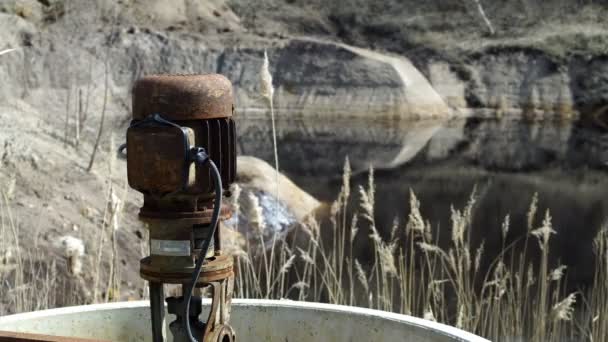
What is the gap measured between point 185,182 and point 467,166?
13.8 meters

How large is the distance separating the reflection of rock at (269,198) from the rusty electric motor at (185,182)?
6529 mm

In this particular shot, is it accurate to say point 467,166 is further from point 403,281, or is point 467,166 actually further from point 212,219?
point 212,219

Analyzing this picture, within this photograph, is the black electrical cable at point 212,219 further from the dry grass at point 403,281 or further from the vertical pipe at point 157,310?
the dry grass at point 403,281

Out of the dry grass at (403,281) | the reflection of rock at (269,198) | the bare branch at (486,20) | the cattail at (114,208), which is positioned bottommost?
the reflection of rock at (269,198)

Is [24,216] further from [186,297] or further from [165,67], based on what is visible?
[165,67]

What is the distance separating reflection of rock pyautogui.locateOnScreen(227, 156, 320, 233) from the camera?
9.44m

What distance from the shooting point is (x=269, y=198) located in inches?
390

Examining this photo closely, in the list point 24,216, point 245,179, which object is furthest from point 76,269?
point 245,179

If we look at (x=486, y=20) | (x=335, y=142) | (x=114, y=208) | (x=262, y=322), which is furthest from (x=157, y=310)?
(x=486, y=20)

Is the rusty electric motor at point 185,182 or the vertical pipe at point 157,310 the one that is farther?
the vertical pipe at point 157,310

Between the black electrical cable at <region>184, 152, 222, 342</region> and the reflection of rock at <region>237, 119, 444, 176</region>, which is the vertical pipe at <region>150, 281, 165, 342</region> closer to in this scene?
the black electrical cable at <region>184, 152, 222, 342</region>

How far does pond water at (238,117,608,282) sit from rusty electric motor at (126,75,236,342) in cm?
547

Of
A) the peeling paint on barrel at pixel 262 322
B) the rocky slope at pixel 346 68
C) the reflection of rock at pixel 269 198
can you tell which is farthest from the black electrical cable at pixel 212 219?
the rocky slope at pixel 346 68

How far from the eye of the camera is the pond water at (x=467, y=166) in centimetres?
1071
